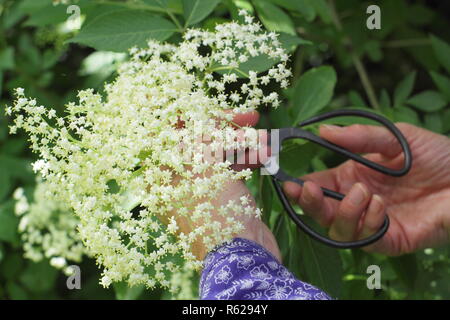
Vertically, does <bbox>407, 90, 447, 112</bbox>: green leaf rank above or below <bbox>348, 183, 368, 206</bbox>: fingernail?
above

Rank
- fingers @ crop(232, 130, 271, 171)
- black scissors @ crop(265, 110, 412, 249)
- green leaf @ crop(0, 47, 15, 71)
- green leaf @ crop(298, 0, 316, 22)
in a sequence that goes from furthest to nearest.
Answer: green leaf @ crop(0, 47, 15, 71) → green leaf @ crop(298, 0, 316, 22) → black scissors @ crop(265, 110, 412, 249) → fingers @ crop(232, 130, 271, 171)

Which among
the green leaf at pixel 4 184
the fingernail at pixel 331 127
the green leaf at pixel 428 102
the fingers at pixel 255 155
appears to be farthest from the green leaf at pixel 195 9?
the green leaf at pixel 4 184

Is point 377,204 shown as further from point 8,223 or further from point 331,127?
point 8,223

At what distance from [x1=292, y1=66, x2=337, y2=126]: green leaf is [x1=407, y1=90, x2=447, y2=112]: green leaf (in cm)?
61

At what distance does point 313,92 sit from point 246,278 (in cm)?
76

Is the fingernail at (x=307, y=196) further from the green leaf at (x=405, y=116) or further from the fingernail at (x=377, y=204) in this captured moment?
the green leaf at (x=405, y=116)

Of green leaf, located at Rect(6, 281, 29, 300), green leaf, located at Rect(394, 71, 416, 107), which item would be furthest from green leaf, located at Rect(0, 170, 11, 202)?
green leaf, located at Rect(394, 71, 416, 107)

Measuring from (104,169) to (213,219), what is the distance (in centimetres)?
25

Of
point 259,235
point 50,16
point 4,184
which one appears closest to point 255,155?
point 259,235

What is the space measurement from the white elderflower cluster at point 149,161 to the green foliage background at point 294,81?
0.52ft

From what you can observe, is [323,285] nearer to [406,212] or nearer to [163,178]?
[406,212]

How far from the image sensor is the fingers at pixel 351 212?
145 cm

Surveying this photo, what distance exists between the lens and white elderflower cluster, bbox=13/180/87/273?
2.20 meters

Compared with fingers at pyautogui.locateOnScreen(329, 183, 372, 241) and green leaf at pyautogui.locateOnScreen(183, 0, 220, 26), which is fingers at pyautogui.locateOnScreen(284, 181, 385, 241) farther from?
green leaf at pyautogui.locateOnScreen(183, 0, 220, 26)
